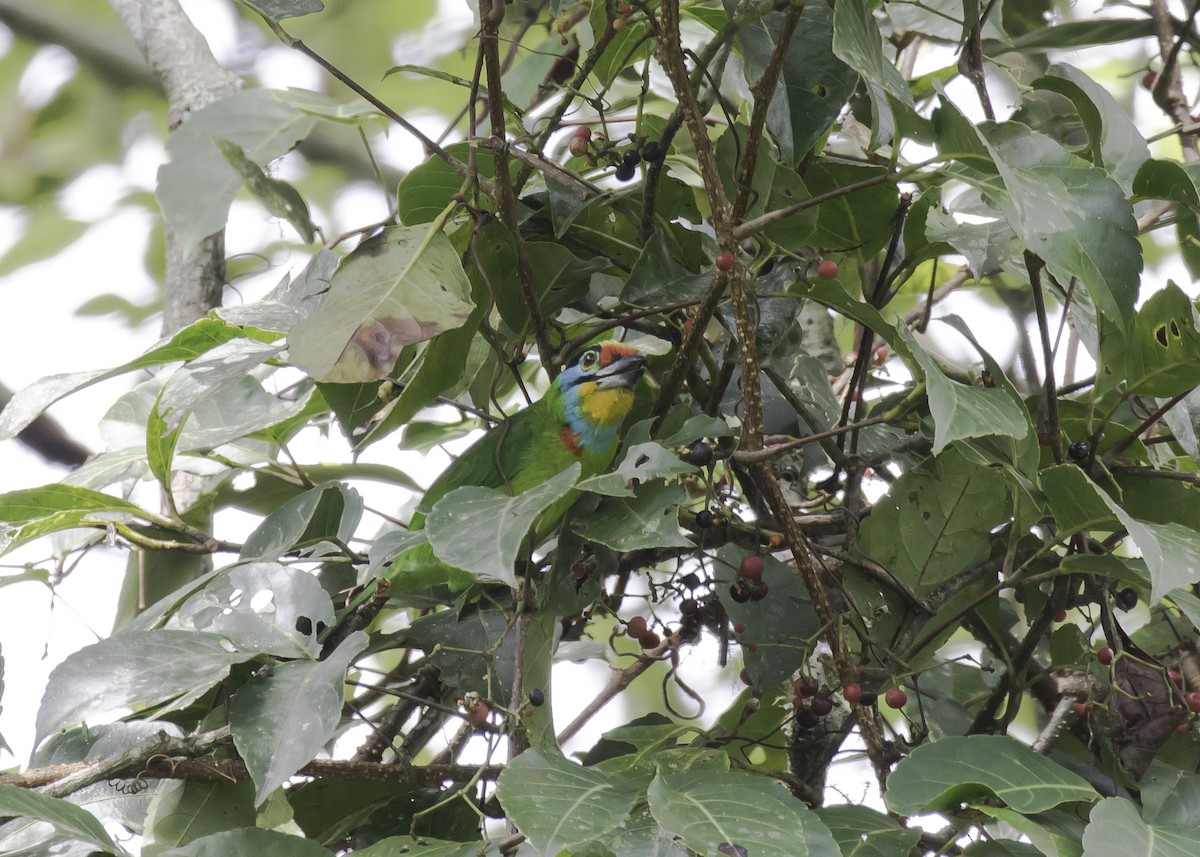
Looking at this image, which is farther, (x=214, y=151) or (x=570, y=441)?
(x=570, y=441)

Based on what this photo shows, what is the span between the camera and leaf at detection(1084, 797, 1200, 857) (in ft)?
4.42

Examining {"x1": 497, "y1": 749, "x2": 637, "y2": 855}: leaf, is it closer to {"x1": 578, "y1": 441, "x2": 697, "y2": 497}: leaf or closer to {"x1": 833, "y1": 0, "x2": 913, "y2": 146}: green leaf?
{"x1": 578, "y1": 441, "x2": 697, "y2": 497}: leaf

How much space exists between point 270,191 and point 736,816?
3.54 feet

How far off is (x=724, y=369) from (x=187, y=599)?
3.42ft

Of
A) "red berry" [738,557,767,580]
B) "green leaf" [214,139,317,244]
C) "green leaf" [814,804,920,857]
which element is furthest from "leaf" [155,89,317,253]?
"green leaf" [814,804,920,857]

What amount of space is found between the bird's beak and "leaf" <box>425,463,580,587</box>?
0.81 meters

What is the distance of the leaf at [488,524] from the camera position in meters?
1.41

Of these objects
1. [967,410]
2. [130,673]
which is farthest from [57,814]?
[967,410]

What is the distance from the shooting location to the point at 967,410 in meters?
1.51

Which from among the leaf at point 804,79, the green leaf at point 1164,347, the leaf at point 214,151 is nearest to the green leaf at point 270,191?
the leaf at point 214,151

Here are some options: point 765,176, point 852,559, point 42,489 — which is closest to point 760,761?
point 852,559

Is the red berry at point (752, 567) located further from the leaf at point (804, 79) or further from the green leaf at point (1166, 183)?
the green leaf at point (1166, 183)

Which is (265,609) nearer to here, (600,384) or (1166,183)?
(600,384)

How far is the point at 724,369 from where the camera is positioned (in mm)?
1979
